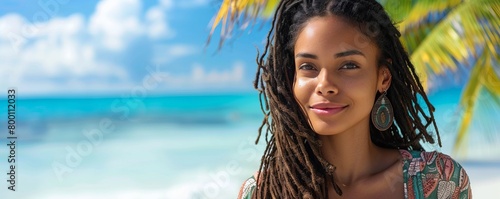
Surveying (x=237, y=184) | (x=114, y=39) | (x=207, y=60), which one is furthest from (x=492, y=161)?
(x=114, y=39)

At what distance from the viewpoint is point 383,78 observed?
2.98 meters

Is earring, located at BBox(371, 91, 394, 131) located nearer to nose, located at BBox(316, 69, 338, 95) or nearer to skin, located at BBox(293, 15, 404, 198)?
skin, located at BBox(293, 15, 404, 198)

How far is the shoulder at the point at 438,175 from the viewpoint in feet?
9.84

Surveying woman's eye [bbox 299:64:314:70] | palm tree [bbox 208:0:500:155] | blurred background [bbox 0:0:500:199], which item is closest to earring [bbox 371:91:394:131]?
woman's eye [bbox 299:64:314:70]

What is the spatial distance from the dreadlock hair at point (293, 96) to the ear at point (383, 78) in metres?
0.02

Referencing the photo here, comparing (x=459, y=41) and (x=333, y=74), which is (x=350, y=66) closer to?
(x=333, y=74)

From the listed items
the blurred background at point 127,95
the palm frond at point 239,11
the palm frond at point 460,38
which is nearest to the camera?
the palm frond at point 460,38

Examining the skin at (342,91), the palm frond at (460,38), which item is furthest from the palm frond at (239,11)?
the skin at (342,91)

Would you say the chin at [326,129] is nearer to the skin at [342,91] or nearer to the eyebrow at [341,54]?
the skin at [342,91]

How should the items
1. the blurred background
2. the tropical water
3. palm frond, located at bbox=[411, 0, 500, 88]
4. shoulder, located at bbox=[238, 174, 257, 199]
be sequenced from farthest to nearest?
the blurred background → the tropical water → palm frond, located at bbox=[411, 0, 500, 88] → shoulder, located at bbox=[238, 174, 257, 199]

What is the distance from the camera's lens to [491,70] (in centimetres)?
825

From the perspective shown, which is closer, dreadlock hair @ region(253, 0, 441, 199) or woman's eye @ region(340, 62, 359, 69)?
woman's eye @ region(340, 62, 359, 69)

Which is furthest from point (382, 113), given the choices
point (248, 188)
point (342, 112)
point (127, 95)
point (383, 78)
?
point (127, 95)

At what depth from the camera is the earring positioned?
300cm
